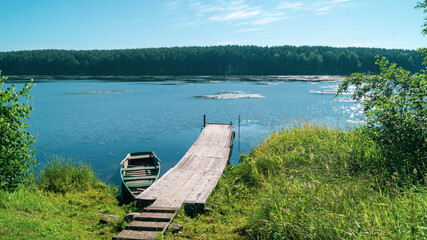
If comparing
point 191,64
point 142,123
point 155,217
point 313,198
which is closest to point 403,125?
point 313,198

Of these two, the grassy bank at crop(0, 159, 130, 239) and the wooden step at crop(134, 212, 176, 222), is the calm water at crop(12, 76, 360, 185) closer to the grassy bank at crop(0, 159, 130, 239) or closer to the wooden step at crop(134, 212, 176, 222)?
the grassy bank at crop(0, 159, 130, 239)

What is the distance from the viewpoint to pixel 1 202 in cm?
755

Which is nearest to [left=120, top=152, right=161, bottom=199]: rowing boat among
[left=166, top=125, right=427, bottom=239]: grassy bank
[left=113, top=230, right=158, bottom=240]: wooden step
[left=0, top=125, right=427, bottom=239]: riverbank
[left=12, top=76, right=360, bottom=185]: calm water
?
[left=0, top=125, right=427, bottom=239]: riverbank

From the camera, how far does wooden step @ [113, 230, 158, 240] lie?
6518 millimetres

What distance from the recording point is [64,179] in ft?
37.4

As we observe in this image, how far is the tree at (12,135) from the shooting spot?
614cm

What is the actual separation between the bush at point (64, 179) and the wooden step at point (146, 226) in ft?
17.0

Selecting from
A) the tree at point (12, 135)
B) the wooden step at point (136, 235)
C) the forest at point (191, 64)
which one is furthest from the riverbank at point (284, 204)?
the forest at point (191, 64)

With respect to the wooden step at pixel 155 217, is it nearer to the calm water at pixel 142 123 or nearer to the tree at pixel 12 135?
the tree at pixel 12 135

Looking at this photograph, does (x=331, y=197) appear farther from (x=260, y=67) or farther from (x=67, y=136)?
(x=260, y=67)

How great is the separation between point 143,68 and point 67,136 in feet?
345

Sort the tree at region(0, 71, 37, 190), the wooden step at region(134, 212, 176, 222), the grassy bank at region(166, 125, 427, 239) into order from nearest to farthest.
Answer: the grassy bank at region(166, 125, 427, 239) → the tree at region(0, 71, 37, 190) → the wooden step at region(134, 212, 176, 222)

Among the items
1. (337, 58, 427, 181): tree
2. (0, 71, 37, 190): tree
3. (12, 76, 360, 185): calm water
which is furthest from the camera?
(12, 76, 360, 185): calm water

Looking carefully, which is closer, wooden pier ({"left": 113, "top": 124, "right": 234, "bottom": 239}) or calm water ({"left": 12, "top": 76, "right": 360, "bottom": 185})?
wooden pier ({"left": 113, "top": 124, "right": 234, "bottom": 239})
